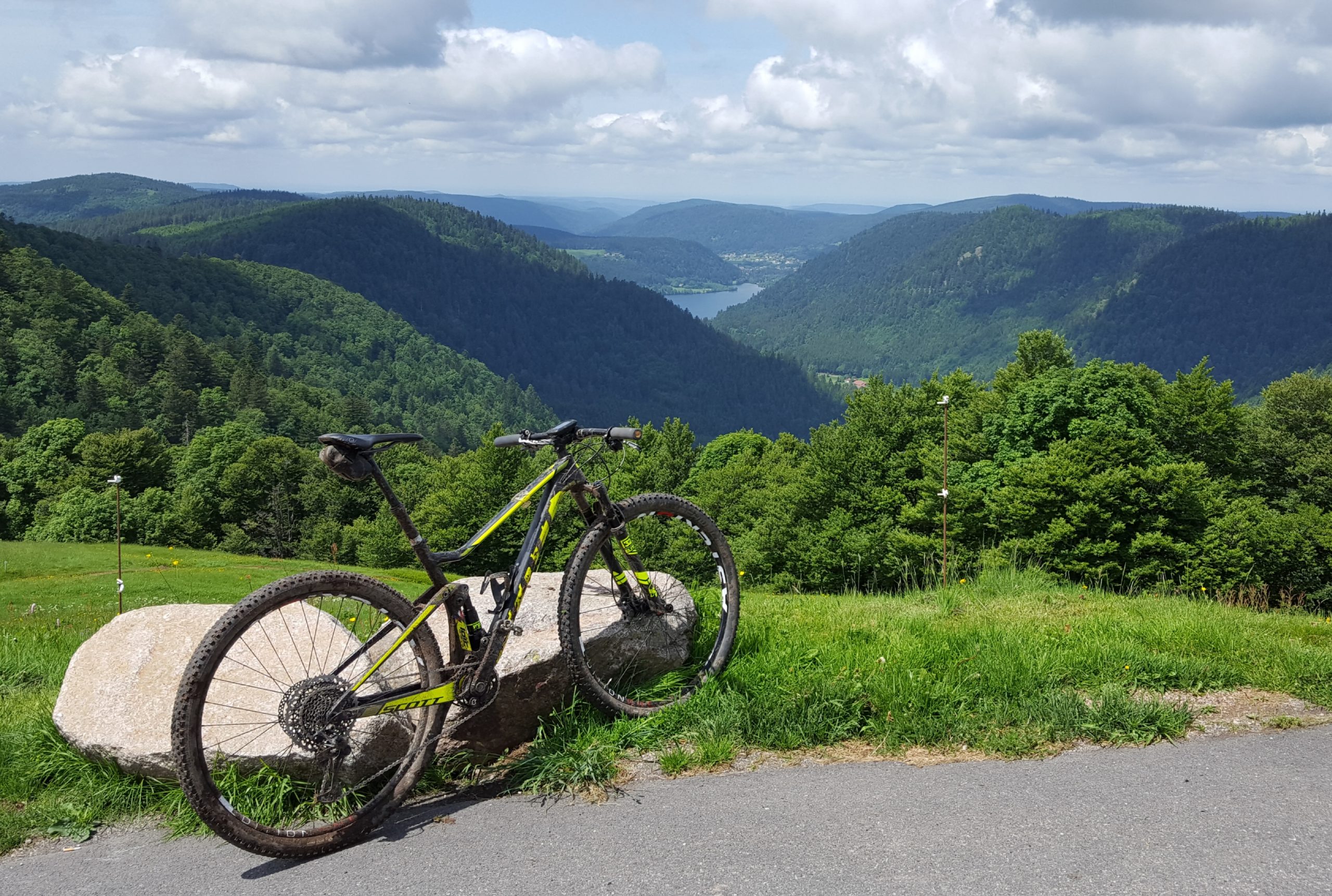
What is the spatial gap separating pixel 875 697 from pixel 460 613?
99.8 inches

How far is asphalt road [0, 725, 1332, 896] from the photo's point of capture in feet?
12.4

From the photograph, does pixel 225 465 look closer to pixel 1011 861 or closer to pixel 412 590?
pixel 412 590

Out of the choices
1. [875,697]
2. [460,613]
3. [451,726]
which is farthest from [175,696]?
[875,697]

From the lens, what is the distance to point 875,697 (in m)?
5.55

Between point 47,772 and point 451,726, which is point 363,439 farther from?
point 47,772

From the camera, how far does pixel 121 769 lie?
15.5 feet

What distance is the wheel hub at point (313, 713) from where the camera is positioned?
430 centimetres

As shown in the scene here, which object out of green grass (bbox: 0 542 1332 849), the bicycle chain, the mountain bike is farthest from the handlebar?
green grass (bbox: 0 542 1332 849)

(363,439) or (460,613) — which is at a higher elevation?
(363,439)

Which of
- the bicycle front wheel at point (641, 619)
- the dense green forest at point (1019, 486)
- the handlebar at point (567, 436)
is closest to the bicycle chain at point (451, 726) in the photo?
the bicycle front wheel at point (641, 619)

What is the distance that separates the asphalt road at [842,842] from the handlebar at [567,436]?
1.94 m

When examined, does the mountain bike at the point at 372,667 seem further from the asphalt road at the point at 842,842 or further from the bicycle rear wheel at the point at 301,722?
the asphalt road at the point at 842,842

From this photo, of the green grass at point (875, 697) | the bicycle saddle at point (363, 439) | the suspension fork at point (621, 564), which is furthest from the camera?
the suspension fork at point (621, 564)

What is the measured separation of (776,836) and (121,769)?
11.0 feet
